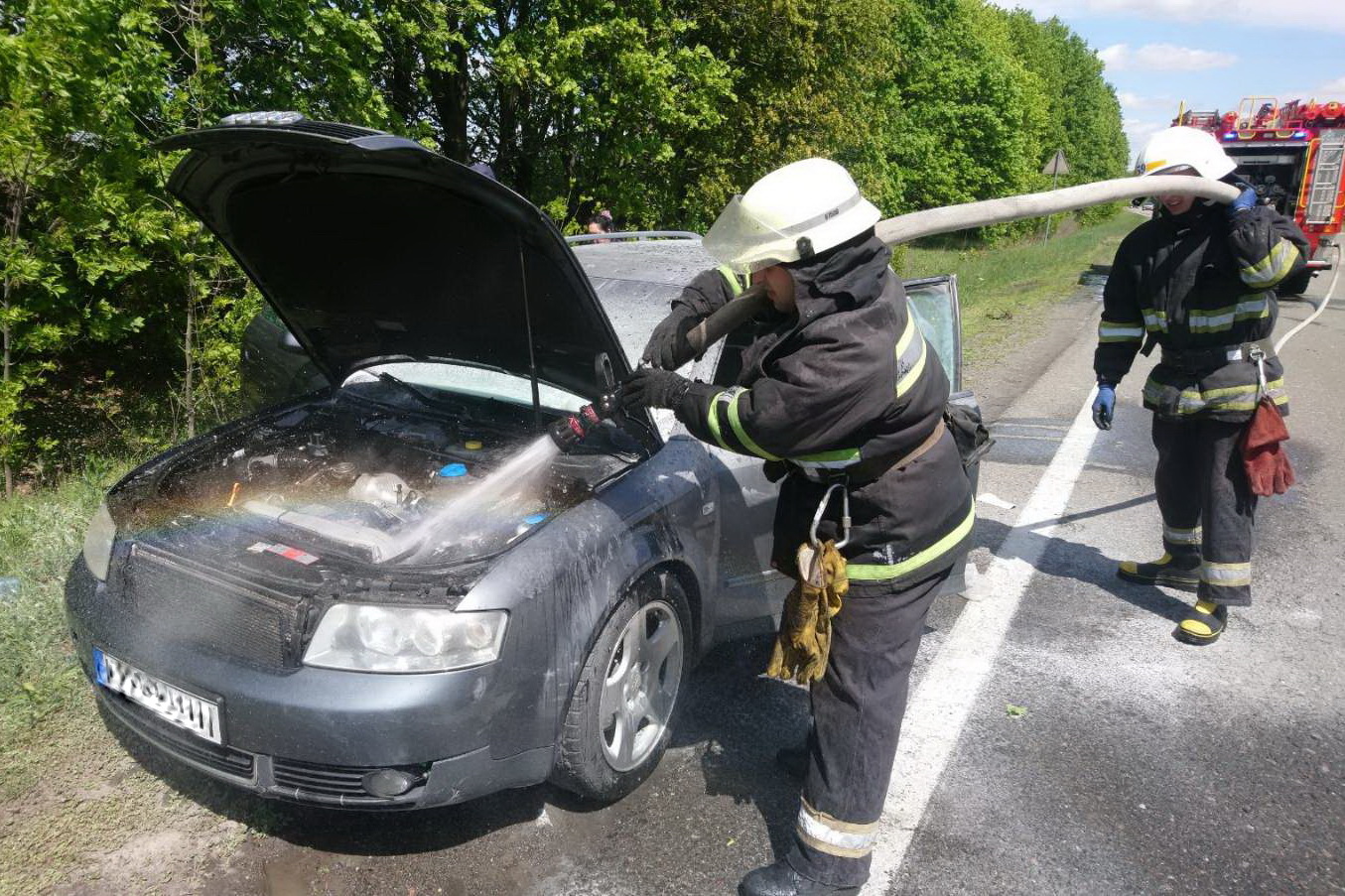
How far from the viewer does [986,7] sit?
44312 mm

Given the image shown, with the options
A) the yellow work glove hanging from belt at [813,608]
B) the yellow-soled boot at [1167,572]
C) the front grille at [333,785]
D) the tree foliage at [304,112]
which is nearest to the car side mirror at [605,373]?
the yellow work glove hanging from belt at [813,608]

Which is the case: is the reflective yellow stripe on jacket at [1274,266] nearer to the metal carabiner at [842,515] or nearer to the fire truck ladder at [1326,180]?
the metal carabiner at [842,515]

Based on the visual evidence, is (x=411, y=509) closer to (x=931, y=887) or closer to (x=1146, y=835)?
(x=931, y=887)

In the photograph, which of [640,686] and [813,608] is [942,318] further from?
[640,686]

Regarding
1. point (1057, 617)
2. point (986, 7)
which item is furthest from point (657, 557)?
point (986, 7)

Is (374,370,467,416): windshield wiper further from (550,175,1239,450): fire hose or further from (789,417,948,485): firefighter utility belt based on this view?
(789,417,948,485): firefighter utility belt

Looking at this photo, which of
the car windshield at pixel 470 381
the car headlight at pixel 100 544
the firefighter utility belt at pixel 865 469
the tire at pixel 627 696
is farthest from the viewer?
the car windshield at pixel 470 381

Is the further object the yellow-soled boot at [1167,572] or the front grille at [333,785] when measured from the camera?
the yellow-soled boot at [1167,572]

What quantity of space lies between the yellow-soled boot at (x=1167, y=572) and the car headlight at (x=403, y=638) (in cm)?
365

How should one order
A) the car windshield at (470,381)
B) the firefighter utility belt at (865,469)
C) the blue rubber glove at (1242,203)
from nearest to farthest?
the firefighter utility belt at (865,469) → the car windshield at (470,381) → the blue rubber glove at (1242,203)

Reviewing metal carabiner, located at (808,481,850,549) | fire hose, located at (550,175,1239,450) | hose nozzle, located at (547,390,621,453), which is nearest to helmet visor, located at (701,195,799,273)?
fire hose, located at (550,175,1239,450)

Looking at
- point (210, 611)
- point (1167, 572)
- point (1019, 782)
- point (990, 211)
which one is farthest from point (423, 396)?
point (1167, 572)

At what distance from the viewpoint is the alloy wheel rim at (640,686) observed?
107 inches

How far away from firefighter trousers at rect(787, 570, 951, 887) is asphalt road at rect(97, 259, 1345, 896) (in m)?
0.21
